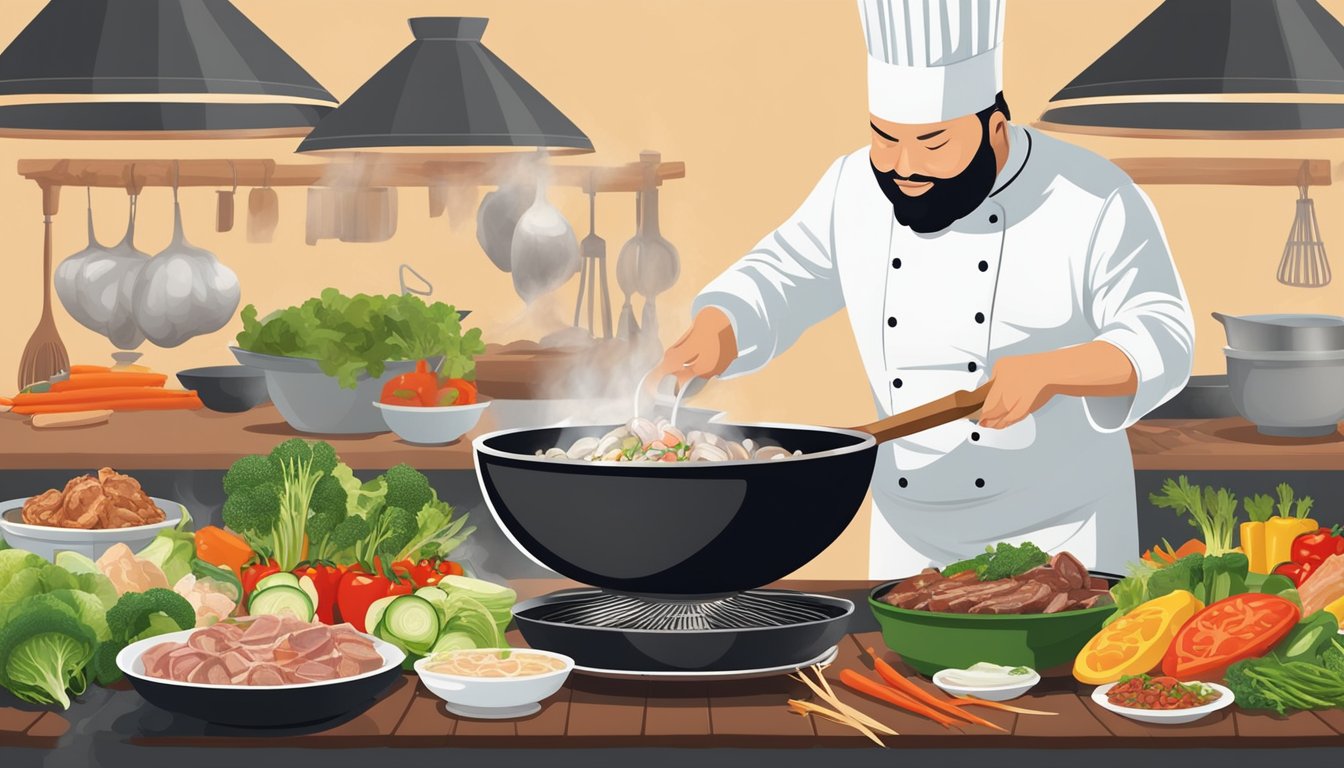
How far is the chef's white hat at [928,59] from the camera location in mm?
3111

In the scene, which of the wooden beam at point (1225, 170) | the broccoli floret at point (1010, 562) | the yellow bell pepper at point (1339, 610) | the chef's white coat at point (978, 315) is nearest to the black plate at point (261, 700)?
the broccoli floret at point (1010, 562)

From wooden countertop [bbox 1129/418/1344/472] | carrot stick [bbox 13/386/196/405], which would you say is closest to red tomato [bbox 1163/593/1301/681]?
wooden countertop [bbox 1129/418/1344/472]

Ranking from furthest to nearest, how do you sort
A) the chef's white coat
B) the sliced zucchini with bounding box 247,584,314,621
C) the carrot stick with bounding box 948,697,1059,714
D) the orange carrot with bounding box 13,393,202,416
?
the orange carrot with bounding box 13,393,202,416 → the chef's white coat → the sliced zucchini with bounding box 247,584,314,621 → the carrot stick with bounding box 948,697,1059,714

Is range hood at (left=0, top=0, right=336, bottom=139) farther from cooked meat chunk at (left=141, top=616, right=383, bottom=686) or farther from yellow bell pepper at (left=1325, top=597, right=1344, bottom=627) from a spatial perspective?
yellow bell pepper at (left=1325, top=597, right=1344, bottom=627)

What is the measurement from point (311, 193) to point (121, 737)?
342 cm

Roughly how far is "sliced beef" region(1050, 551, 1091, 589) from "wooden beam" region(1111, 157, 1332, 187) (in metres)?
3.20

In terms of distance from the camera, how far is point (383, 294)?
4648 millimetres

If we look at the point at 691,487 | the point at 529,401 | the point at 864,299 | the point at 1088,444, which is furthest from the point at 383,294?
the point at 691,487

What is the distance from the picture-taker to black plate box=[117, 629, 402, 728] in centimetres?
200

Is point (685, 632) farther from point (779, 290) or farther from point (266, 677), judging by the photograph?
point (779, 290)

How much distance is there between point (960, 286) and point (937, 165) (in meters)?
0.40

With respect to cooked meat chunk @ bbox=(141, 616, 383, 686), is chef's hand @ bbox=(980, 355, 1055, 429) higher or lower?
higher

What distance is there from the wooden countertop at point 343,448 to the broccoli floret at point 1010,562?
1.99 metres

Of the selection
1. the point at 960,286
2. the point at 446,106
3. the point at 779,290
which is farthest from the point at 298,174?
the point at 960,286
